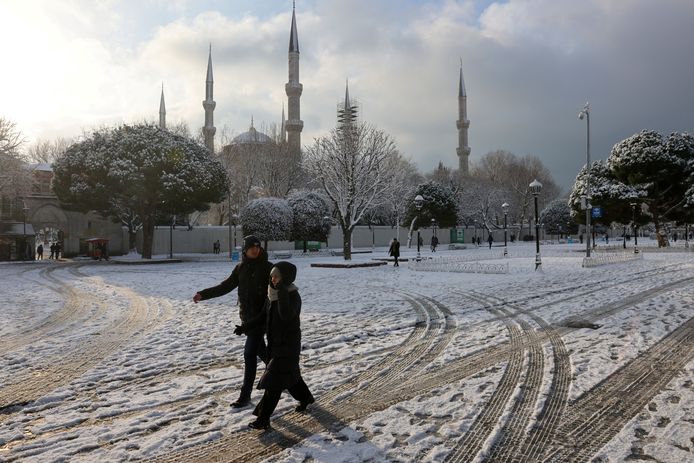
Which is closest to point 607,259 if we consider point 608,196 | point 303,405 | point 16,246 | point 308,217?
point 608,196

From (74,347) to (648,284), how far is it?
14.4m

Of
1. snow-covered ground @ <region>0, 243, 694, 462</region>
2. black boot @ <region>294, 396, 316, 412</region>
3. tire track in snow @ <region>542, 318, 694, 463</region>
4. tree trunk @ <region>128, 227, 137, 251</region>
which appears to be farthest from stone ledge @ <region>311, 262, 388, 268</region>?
tree trunk @ <region>128, 227, 137, 251</region>

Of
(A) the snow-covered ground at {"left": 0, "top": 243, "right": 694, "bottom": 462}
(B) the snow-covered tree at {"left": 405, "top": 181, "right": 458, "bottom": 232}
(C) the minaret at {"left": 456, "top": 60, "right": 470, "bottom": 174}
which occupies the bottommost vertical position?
(A) the snow-covered ground at {"left": 0, "top": 243, "right": 694, "bottom": 462}

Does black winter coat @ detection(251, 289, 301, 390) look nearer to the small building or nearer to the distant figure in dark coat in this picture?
the distant figure in dark coat

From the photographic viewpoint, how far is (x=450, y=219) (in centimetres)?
5350

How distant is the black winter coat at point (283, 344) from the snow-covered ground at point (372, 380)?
457mm

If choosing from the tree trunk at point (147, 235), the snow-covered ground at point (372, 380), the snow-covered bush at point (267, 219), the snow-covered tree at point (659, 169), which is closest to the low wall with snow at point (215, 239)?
the snow-covered bush at point (267, 219)

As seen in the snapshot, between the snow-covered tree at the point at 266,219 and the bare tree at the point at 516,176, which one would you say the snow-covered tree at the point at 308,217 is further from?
the bare tree at the point at 516,176

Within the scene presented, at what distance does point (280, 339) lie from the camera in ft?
12.8

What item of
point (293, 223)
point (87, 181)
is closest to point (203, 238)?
point (293, 223)

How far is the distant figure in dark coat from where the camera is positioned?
3.89 m

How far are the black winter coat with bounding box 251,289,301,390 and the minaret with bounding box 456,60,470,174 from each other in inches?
3076

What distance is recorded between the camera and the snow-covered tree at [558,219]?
6394 cm

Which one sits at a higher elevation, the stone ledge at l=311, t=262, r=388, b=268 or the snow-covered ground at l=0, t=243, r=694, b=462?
the stone ledge at l=311, t=262, r=388, b=268
